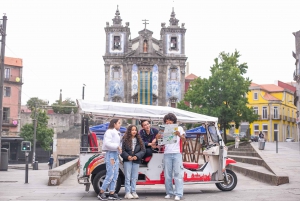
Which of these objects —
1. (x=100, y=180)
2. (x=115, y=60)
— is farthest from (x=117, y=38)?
(x=100, y=180)

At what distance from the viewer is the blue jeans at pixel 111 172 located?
32.5 feet

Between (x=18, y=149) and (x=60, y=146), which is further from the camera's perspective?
(x=60, y=146)

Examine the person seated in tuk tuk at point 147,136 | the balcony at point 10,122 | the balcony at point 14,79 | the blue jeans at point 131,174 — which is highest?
the balcony at point 14,79

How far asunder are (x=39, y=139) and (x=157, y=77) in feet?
69.3

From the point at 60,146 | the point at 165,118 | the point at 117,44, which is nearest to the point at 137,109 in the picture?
the point at 165,118

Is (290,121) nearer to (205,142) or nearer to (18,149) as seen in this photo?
(18,149)

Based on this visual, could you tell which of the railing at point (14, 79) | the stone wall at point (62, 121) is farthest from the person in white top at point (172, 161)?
the stone wall at point (62, 121)

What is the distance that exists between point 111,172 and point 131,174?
0.60 meters

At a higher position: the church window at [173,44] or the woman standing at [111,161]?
the church window at [173,44]

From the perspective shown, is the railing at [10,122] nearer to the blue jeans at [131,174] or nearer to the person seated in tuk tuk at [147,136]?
the person seated in tuk tuk at [147,136]

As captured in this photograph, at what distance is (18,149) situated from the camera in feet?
186

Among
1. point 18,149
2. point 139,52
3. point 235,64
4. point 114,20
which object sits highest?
point 114,20

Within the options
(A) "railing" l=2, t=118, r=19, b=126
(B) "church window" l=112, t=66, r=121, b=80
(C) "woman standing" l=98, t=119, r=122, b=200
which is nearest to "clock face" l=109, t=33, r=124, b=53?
(B) "church window" l=112, t=66, r=121, b=80

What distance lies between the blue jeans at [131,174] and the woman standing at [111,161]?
0.26m
